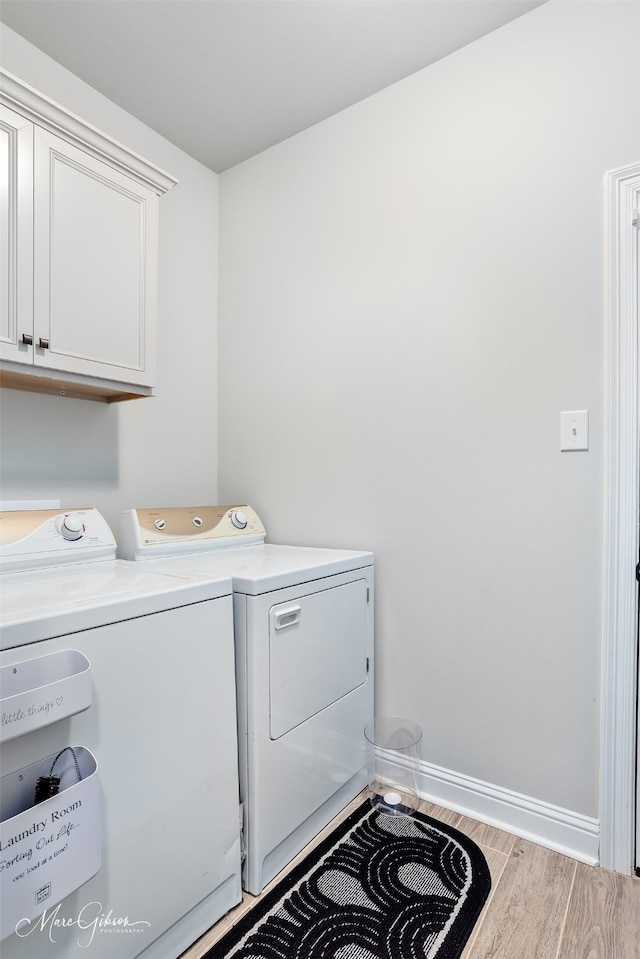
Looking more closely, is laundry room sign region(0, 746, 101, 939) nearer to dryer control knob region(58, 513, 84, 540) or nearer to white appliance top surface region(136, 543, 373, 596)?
white appliance top surface region(136, 543, 373, 596)

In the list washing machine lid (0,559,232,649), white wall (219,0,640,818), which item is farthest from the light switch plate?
washing machine lid (0,559,232,649)

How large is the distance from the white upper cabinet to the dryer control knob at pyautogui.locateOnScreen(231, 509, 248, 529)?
617mm

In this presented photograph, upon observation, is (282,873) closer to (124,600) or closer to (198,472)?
(124,600)

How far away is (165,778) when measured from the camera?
1115 mm

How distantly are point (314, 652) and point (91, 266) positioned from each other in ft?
4.55

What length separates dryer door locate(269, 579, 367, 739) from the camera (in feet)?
4.63

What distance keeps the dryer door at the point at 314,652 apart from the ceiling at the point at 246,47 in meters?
1.86

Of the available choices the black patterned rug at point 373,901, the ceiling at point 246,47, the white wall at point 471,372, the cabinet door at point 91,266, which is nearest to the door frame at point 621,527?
the white wall at point 471,372

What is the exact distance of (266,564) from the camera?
63.1 inches

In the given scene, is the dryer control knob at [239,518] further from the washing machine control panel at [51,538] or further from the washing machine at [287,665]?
the washing machine control panel at [51,538]

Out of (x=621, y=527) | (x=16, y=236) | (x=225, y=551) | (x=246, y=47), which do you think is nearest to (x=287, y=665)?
(x=225, y=551)

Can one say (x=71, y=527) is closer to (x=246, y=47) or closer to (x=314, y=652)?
(x=314, y=652)

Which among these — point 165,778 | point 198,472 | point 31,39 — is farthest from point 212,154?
point 165,778

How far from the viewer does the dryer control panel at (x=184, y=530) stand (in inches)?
69.2
